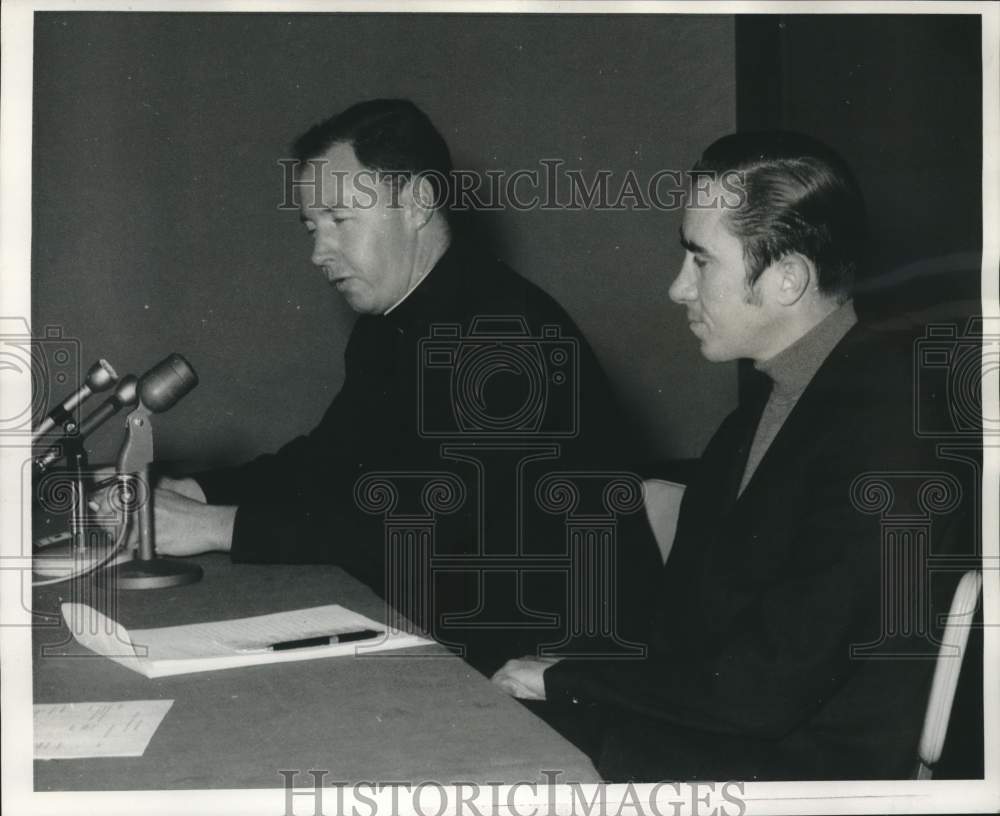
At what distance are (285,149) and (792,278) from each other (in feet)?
5.67

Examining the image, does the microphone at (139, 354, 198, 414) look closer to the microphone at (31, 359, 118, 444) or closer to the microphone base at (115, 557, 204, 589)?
the microphone at (31, 359, 118, 444)

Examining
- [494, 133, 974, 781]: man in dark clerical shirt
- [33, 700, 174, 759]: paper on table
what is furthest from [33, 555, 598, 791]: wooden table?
[494, 133, 974, 781]: man in dark clerical shirt

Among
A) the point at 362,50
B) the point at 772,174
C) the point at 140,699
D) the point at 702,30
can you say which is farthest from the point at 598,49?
the point at 140,699

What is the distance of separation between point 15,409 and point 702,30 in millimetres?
2079

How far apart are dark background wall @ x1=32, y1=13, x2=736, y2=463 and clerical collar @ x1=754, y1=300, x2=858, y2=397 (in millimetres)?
1344

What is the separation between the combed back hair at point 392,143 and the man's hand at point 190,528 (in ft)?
2.49

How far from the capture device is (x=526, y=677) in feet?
4.84

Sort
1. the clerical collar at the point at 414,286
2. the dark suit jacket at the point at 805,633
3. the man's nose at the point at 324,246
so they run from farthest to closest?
the man's nose at the point at 324,246
the clerical collar at the point at 414,286
the dark suit jacket at the point at 805,633

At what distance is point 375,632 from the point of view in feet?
5.01

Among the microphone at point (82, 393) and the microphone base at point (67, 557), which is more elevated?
the microphone at point (82, 393)

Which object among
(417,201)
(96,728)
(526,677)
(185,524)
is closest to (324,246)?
(417,201)

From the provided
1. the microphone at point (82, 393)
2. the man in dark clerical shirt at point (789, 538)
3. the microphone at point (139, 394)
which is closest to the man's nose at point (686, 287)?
the man in dark clerical shirt at point (789, 538)

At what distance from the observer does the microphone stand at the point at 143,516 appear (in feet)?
6.06

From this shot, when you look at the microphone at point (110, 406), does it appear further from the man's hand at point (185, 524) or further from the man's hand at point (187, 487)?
the man's hand at point (187, 487)
